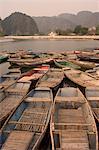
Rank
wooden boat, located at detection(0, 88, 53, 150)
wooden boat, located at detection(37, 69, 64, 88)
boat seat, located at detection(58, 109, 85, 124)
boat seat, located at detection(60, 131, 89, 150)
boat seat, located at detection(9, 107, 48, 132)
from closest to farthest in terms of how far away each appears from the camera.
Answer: boat seat, located at detection(60, 131, 89, 150) < wooden boat, located at detection(0, 88, 53, 150) < boat seat, located at detection(9, 107, 48, 132) < boat seat, located at detection(58, 109, 85, 124) < wooden boat, located at detection(37, 69, 64, 88)

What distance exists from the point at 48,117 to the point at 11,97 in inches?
264

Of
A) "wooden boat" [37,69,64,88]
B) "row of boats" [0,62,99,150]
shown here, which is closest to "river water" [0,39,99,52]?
"wooden boat" [37,69,64,88]

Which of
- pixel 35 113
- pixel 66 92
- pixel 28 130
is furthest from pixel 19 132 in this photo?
pixel 66 92

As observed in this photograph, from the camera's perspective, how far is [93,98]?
77.4ft

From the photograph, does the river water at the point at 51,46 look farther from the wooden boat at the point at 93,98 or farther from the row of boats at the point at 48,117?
the row of boats at the point at 48,117

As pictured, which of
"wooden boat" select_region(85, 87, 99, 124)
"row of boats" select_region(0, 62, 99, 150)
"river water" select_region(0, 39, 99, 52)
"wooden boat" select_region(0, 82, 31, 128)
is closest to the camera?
"row of boats" select_region(0, 62, 99, 150)

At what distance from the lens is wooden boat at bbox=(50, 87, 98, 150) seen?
1606 centimetres

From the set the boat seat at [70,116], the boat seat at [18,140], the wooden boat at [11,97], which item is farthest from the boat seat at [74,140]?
the wooden boat at [11,97]

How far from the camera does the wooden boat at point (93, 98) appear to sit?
21419 millimetres

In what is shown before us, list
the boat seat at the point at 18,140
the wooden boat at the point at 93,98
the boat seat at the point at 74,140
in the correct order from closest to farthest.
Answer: the boat seat at the point at 18,140, the boat seat at the point at 74,140, the wooden boat at the point at 93,98

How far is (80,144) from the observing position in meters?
16.1

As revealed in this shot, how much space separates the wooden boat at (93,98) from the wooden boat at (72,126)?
93cm

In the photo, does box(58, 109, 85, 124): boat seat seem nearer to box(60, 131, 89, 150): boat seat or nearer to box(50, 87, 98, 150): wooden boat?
box(50, 87, 98, 150): wooden boat

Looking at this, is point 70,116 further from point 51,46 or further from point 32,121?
point 51,46
